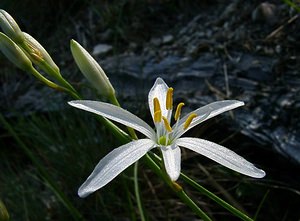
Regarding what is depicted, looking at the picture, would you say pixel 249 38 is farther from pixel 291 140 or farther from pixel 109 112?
pixel 109 112

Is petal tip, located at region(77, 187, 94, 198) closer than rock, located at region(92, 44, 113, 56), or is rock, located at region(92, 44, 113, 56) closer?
petal tip, located at region(77, 187, 94, 198)

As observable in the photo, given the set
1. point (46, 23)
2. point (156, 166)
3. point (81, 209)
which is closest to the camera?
point (156, 166)

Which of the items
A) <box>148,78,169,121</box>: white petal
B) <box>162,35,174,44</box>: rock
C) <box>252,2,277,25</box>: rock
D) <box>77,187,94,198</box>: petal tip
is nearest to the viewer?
<box>77,187,94,198</box>: petal tip

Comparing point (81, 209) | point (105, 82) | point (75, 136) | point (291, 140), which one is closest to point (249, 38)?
point (291, 140)

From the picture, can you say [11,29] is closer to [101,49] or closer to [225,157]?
[225,157]

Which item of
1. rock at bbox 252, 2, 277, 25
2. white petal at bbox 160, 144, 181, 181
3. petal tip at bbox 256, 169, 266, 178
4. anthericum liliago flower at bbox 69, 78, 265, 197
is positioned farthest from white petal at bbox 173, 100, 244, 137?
rock at bbox 252, 2, 277, 25

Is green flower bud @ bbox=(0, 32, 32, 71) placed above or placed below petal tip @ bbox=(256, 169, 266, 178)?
above

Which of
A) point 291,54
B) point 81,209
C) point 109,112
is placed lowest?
point 81,209

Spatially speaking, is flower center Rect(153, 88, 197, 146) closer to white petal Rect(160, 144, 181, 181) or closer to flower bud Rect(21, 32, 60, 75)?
white petal Rect(160, 144, 181, 181)
